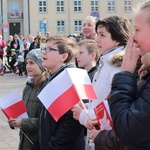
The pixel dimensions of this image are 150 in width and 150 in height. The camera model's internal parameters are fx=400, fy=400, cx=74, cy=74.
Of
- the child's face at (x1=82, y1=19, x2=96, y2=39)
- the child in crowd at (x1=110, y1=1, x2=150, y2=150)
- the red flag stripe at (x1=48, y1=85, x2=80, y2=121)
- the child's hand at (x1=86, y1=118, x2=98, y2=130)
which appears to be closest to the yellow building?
the child's face at (x1=82, y1=19, x2=96, y2=39)

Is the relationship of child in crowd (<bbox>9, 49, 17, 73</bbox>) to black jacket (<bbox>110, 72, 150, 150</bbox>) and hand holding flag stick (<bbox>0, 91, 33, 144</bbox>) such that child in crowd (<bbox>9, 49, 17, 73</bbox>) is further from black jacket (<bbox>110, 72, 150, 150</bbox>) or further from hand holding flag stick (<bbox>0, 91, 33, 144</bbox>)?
black jacket (<bbox>110, 72, 150, 150</bbox>)

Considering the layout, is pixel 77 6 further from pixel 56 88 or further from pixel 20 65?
pixel 56 88

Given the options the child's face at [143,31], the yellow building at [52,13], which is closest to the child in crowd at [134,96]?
the child's face at [143,31]

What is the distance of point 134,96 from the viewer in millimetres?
2045

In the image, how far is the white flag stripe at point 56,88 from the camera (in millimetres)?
2643

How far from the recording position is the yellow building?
64250mm

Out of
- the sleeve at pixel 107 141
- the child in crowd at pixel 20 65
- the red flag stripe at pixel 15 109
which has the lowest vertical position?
the child in crowd at pixel 20 65

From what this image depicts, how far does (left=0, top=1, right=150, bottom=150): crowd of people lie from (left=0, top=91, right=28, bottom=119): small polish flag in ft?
0.23

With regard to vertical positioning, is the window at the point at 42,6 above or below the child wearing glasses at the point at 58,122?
above

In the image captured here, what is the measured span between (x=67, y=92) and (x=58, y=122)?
0.72 meters

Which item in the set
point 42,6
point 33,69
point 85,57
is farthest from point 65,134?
point 42,6

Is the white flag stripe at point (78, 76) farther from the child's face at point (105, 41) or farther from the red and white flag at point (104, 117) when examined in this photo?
the child's face at point (105, 41)

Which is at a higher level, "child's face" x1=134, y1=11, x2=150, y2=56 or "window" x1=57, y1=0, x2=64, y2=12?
"window" x1=57, y1=0, x2=64, y2=12

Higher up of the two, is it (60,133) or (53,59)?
(53,59)
